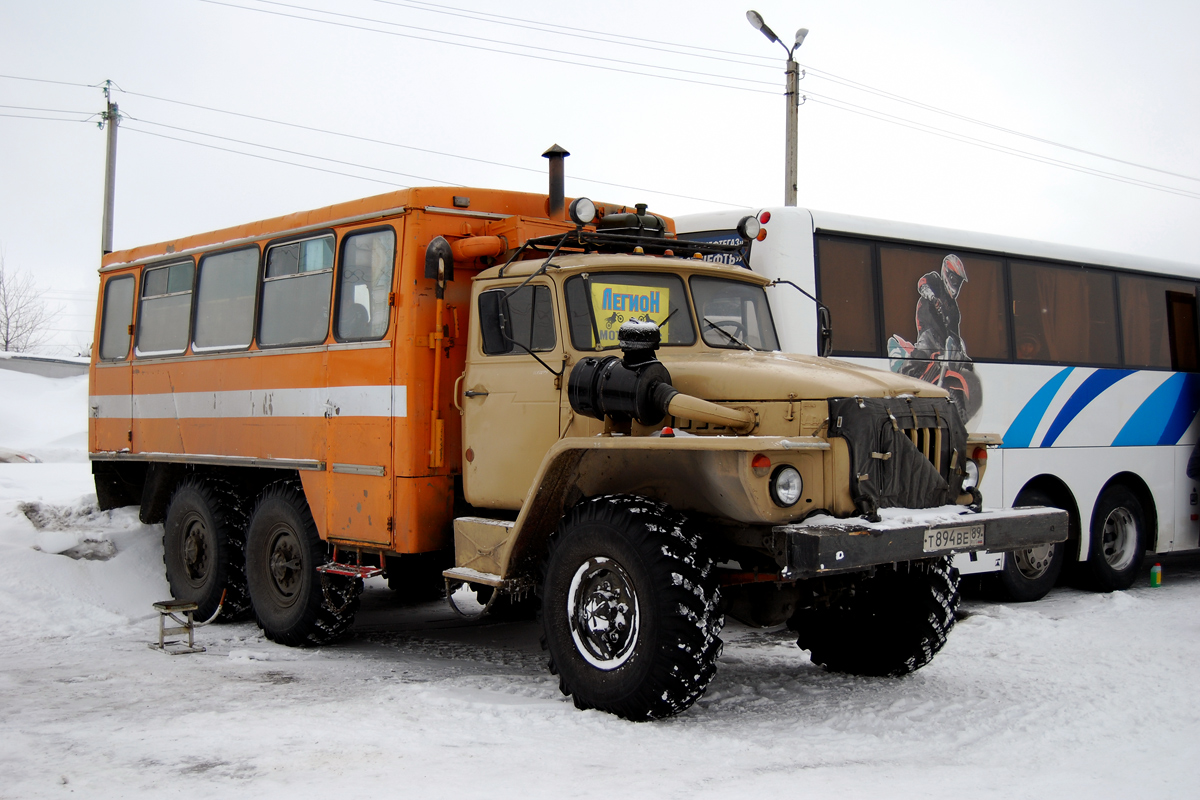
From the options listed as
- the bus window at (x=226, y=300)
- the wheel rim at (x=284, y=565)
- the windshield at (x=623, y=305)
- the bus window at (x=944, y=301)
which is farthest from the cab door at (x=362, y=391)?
the bus window at (x=944, y=301)

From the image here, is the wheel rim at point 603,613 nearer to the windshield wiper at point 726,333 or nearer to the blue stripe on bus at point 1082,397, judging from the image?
the windshield wiper at point 726,333

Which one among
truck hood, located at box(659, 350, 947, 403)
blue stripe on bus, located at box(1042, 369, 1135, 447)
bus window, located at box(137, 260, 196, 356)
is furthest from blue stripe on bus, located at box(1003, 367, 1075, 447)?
bus window, located at box(137, 260, 196, 356)

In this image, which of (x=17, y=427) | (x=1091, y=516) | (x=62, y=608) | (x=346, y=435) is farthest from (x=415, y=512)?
(x=17, y=427)

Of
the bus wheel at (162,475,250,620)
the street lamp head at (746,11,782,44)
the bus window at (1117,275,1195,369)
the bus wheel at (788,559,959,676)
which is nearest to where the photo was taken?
the bus wheel at (788,559,959,676)

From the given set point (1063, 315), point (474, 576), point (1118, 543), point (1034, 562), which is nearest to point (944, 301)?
point (1063, 315)

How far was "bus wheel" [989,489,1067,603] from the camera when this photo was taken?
10648 mm

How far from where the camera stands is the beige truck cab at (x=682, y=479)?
5.42m

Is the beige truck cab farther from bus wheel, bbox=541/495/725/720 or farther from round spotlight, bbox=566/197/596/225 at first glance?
round spotlight, bbox=566/197/596/225

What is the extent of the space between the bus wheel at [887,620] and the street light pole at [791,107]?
12.5 metres

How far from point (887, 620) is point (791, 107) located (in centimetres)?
1386

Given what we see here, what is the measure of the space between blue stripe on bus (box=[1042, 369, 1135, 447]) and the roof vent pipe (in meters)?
6.21

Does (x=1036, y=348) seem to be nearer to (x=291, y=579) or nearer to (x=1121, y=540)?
(x=1121, y=540)

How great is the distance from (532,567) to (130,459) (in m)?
5.51

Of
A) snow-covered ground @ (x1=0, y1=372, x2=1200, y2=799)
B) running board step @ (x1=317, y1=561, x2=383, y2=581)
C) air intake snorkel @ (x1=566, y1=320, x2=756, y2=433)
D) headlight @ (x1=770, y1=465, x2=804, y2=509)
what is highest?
air intake snorkel @ (x1=566, y1=320, x2=756, y2=433)
